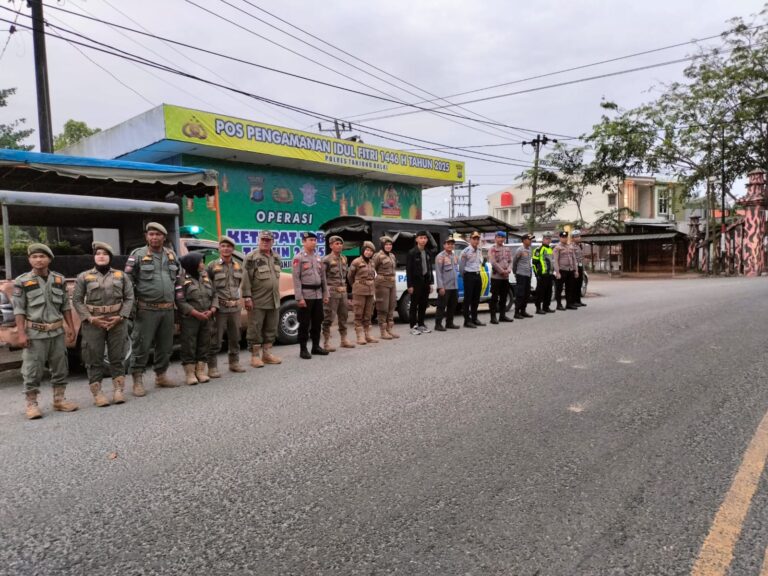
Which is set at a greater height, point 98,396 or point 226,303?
point 226,303

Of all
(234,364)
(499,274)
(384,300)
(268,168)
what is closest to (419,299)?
(384,300)

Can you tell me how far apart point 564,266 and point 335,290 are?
6.54 meters

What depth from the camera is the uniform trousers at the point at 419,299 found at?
9484mm

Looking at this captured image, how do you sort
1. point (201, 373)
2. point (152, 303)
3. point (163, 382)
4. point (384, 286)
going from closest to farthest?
point (152, 303) < point (163, 382) < point (201, 373) < point (384, 286)

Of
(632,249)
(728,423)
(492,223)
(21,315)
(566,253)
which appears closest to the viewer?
(728,423)

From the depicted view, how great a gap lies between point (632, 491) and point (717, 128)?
32.5 m

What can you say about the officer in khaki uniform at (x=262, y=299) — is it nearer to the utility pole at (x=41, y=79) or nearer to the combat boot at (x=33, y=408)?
the combat boot at (x=33, y=408)

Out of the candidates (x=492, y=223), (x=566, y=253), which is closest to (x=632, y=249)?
(x=492, y=223)

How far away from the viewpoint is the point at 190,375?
6035 millimetres

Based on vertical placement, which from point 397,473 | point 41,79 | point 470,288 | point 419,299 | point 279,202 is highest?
point 41,79

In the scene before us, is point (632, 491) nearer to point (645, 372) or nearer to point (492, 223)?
point (645, 372)

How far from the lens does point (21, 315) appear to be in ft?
15.9

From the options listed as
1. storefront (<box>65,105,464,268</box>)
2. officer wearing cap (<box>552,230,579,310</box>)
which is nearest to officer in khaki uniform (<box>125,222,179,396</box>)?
storefront (<box>65,105,464,268</box>)

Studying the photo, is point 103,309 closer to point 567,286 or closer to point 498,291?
point 498,291
